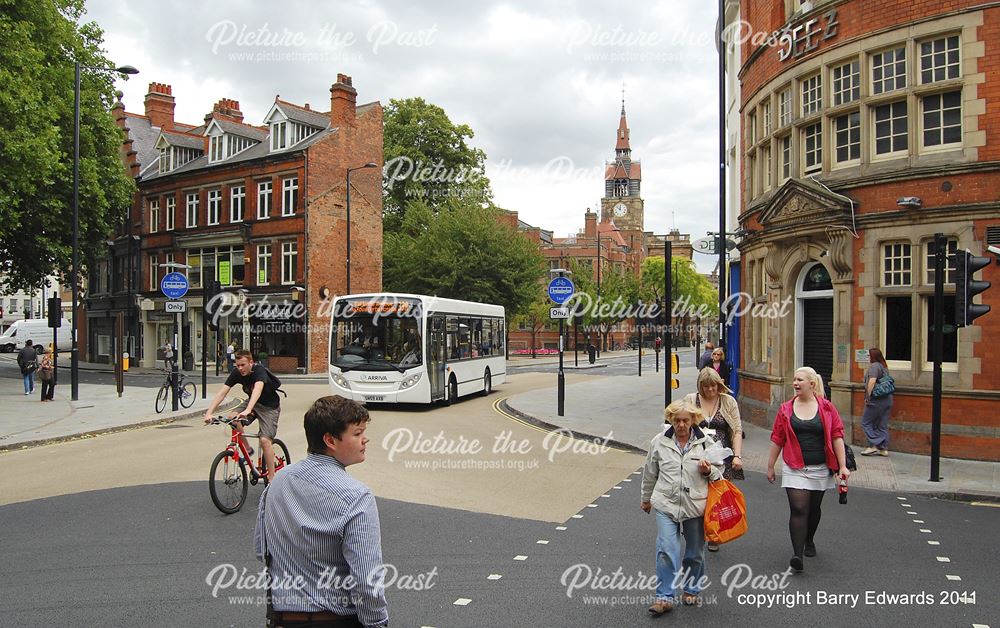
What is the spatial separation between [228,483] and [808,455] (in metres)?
5.79

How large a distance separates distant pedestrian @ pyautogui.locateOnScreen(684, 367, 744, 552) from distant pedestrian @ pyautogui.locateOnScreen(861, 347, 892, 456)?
21.8 ft

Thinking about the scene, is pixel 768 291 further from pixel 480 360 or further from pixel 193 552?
pixel 193 552

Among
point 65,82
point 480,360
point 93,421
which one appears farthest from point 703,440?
point 65,82

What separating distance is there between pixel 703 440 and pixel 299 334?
35046 millimetres

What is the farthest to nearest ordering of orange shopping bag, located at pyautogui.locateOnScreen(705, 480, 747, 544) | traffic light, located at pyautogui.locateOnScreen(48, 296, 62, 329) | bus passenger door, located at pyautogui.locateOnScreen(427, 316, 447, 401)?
traffic light, located at pyautogui.locateOnScreen(48, 296, 62, 329) → bus passenger door, located at pyautogui.locateOnScreen(427, 316, 447, 401) → orange shopping bag, located at pyautogui.locateOnScreen(705, 480, 747, 544)

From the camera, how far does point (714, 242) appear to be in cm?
1562

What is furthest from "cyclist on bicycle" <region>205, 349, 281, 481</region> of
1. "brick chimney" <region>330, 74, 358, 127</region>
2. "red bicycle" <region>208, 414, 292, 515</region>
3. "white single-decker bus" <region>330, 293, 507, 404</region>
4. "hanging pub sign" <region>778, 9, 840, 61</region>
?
"brick chimney" <region>330, 74, 358, 127</region>

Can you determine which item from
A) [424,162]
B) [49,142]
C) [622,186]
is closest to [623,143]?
[622,186]

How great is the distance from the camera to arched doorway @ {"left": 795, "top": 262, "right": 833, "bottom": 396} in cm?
1469

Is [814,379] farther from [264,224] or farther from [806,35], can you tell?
[264,224]

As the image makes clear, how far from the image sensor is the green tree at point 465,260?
1753 inches

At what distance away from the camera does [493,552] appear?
675 cm

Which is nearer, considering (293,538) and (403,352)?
(293,538)

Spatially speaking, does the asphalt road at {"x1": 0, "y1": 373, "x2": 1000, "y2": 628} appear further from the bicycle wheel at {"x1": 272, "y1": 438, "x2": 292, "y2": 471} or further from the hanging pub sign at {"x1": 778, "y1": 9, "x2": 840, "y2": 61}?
the hanging pub sign at {"x1": 778, "y1": 9, "x2": 840, "y2": 61}
